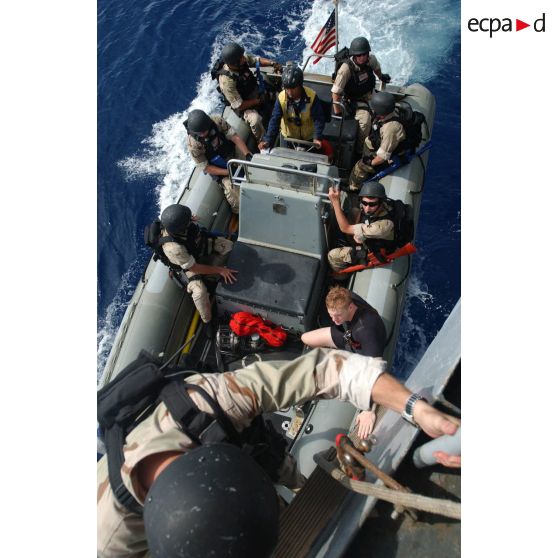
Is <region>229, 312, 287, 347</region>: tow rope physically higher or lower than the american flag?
lower

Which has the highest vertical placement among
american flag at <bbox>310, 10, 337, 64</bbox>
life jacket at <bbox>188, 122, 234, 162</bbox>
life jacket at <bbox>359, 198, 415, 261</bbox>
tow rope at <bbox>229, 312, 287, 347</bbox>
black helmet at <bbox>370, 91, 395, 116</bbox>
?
american flag at <bbox>310, 10, 337, 64</bbox>

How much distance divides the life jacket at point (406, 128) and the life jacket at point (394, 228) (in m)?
1.20

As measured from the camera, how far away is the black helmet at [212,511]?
6.48 feet

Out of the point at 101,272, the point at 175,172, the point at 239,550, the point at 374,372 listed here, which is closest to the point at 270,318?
the point at 374,372

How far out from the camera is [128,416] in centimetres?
254

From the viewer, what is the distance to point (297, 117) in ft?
20.7

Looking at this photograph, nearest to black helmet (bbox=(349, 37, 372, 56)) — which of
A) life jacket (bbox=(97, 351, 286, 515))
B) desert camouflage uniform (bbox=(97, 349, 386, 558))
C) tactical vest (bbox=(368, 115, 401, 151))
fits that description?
tactical vest (bbox=(368, 115, 401, 151))

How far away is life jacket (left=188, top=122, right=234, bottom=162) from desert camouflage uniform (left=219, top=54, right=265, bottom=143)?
858mm

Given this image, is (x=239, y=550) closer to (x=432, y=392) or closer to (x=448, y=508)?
(x=448, y=508)

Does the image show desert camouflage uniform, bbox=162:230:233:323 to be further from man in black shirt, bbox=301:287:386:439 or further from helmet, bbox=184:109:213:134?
man in black shirt, bbox=301:287:386:439

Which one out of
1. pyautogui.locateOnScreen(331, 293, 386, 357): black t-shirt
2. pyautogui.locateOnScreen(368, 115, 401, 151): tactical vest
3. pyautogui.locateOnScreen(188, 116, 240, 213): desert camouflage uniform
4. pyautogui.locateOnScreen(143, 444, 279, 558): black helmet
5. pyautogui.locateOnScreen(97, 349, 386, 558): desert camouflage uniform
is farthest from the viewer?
pyautogui.locateOnScreen(188, 116, 240, 213): desert camouflage uniform

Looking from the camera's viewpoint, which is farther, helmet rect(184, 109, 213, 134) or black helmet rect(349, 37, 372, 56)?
black helmet rect(349, 37, 372, 56)

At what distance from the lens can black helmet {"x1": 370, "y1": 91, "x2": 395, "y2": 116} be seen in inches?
232

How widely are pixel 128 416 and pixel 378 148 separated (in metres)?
4.93
